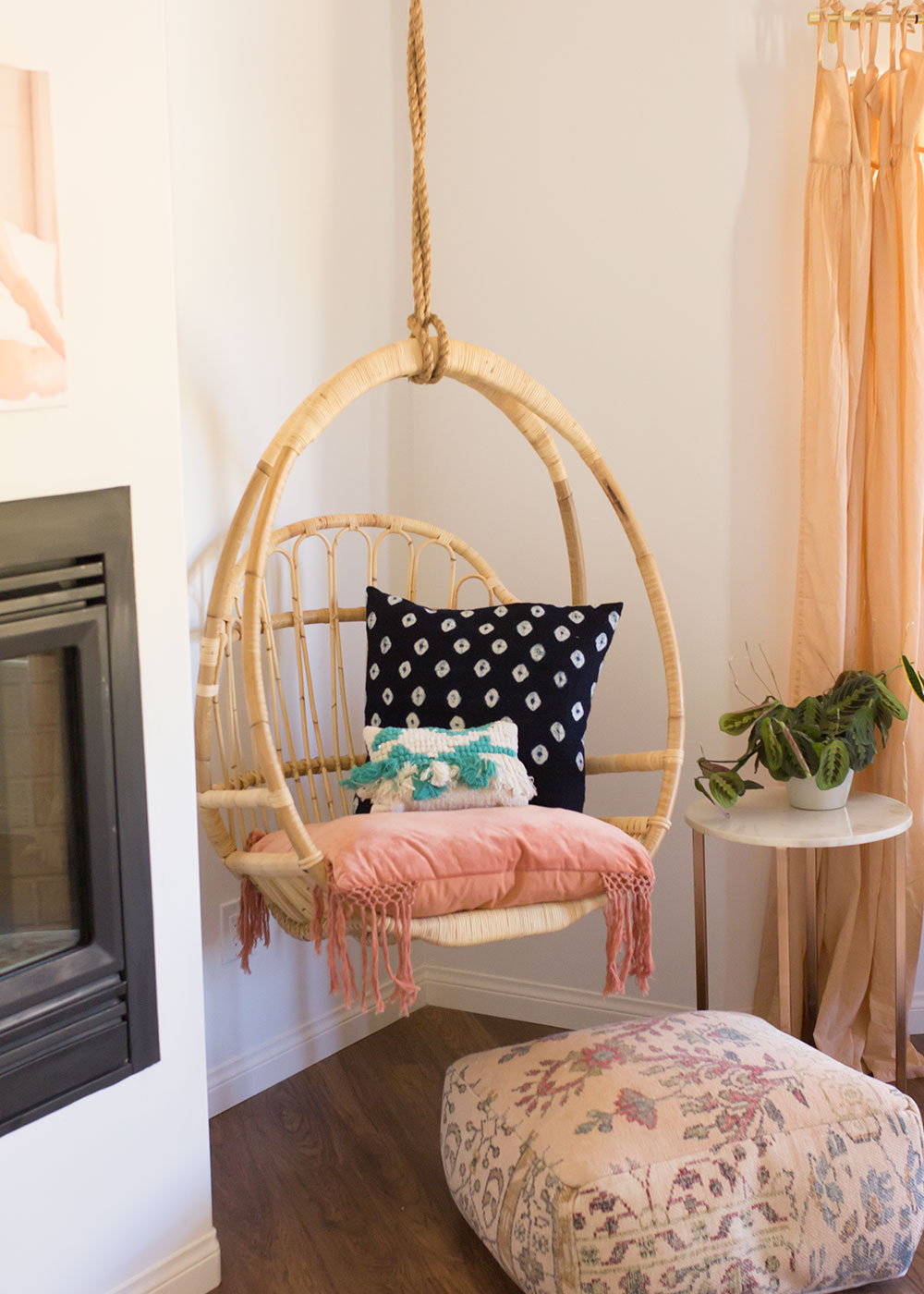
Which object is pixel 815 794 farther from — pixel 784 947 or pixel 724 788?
pixel 784 947

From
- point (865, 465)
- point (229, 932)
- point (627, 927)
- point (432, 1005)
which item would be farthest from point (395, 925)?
point (865, 465)

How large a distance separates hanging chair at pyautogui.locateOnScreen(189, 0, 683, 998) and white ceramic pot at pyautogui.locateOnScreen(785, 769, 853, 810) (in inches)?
9.7

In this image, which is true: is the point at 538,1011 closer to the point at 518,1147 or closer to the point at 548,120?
the point at 518,1147

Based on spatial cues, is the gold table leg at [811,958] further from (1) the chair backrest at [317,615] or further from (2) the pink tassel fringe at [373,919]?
(2) the pink tassel fringe at [373,919]

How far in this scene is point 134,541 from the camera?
1751mm

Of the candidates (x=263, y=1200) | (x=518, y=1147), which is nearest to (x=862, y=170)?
(x=518, y=1147)

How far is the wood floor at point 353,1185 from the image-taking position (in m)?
1.92

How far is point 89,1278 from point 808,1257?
0.98 metres

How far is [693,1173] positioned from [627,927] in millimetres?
439

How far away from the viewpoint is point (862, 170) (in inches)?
94.7

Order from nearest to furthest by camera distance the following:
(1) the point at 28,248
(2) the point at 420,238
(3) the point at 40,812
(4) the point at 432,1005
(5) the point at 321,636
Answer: (1) the point at 28,248, (3) the point at 40,812, (2) the point at 420,238, (5) the point at 321,636, (4) the point at 432,1005

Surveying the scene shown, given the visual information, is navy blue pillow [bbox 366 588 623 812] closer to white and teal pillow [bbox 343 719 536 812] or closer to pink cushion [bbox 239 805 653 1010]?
white and teal pillow [bbox 343 719 536 812]

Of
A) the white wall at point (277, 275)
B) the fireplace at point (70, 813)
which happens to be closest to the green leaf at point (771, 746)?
the white wall at point (277, 275)

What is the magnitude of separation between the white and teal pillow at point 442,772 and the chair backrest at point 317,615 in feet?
0.55
